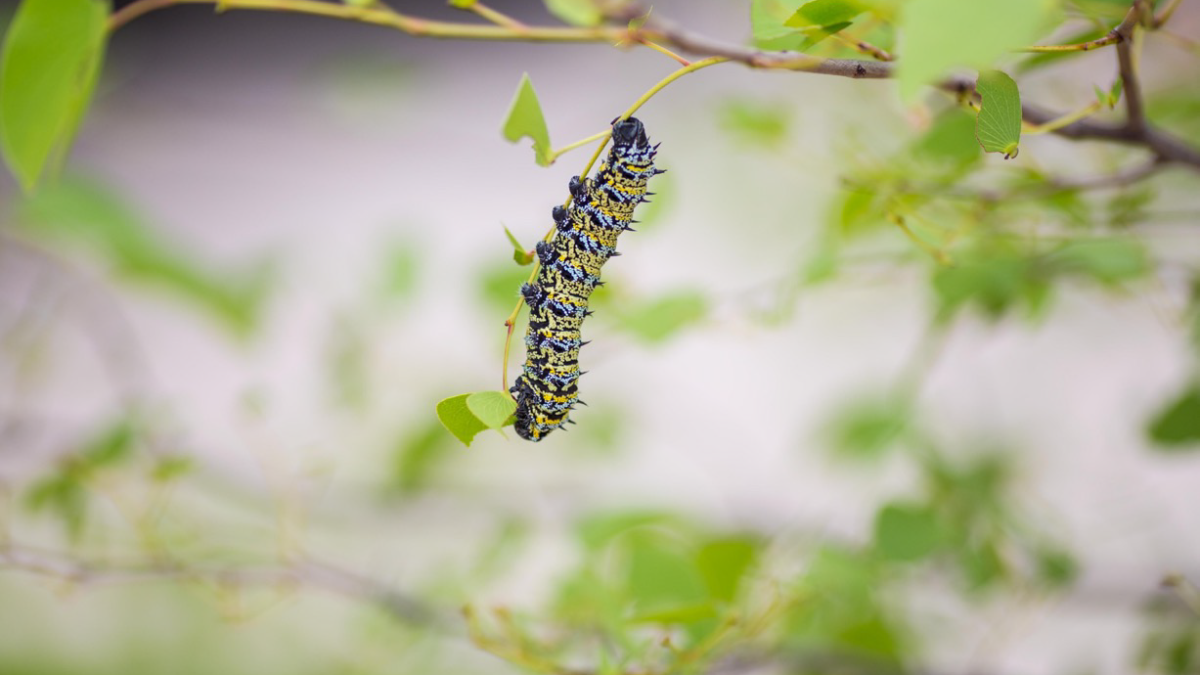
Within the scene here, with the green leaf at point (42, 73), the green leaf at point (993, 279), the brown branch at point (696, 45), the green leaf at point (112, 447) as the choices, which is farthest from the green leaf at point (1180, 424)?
the green leaf at point (112, 447)

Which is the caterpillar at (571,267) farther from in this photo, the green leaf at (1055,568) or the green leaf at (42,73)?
the green leaf at (1055,568)

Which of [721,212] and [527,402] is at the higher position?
[721,212]

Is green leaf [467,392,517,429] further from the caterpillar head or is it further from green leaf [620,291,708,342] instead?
green leaf [620,291,708,342]

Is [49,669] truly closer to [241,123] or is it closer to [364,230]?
[364,230]

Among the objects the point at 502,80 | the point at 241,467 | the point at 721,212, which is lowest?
the point at 241,467

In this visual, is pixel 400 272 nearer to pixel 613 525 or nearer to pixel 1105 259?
pixel 613 525

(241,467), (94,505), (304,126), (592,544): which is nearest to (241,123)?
(304,126)

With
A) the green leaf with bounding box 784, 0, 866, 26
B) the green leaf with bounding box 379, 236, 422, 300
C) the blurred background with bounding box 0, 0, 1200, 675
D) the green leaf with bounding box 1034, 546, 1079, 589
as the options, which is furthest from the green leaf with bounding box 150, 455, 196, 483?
the green leaf with bounding box 1034, 546, 1079, 589
